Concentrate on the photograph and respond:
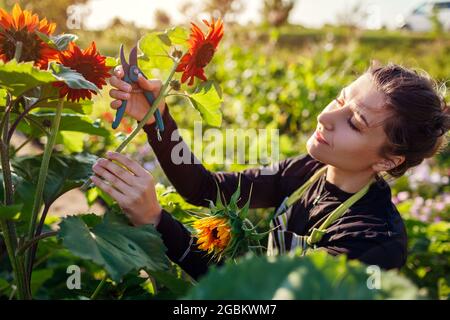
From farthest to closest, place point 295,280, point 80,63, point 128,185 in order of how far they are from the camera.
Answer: point 128,185, point 80,63, point 295,280

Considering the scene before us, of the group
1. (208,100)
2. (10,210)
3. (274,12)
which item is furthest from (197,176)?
(274,12)

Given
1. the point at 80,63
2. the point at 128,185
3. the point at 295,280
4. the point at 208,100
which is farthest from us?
the point at 208,100

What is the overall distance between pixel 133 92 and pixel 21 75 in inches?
17.5

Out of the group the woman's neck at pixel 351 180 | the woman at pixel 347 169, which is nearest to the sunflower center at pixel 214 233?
the woman at pixel 347 169

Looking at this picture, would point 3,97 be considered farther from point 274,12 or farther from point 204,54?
point 274,12

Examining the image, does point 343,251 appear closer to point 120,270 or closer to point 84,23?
point 120,270

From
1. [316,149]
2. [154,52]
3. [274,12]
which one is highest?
[274,12]

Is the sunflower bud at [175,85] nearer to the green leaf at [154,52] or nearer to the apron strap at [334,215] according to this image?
the green leaf at [154,52]

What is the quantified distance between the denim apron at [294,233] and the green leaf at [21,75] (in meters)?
0.58

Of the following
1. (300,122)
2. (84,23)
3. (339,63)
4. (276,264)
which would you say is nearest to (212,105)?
(276,264)

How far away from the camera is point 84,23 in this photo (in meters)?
9.59

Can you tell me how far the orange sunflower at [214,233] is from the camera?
1207 millimetres

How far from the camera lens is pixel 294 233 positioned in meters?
1.57

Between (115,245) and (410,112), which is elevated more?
(410,112)
